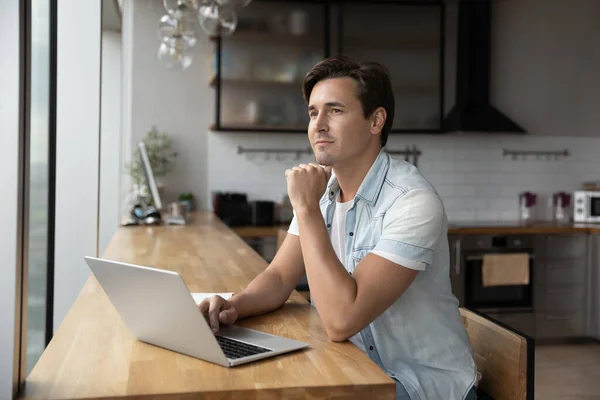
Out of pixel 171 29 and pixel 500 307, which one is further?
pixel 500 307

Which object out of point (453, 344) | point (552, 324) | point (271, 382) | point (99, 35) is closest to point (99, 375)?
point (271, 382)

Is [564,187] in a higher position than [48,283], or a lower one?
higher

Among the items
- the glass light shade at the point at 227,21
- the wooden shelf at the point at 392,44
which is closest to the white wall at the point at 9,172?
the glass light shade at the point at 227,21

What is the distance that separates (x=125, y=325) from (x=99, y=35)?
1954mm

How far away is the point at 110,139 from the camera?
212 inches

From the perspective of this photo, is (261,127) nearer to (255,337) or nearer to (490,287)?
(490,287)

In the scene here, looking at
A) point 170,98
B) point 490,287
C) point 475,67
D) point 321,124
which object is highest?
point 475,67

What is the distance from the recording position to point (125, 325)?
162 cm

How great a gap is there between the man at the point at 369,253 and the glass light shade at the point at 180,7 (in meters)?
1.66

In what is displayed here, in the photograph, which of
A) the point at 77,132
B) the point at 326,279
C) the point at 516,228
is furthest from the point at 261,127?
the point at 326,279

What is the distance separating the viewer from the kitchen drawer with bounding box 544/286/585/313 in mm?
5199

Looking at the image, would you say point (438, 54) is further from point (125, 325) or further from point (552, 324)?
point (125, 325)

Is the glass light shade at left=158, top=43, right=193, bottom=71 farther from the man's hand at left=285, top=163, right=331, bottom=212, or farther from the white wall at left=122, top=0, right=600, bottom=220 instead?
the man's hand at left=285, top=163, right=331, bottom=212

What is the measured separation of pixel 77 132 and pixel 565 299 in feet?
12.4
